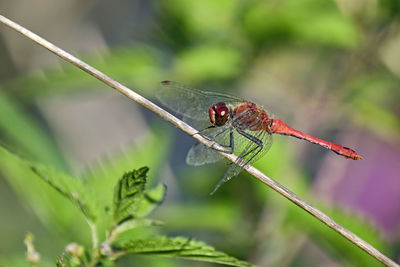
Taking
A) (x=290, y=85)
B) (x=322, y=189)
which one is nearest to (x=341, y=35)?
(x=290, y=85)

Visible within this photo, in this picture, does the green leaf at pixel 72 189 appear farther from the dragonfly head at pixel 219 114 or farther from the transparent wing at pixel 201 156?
the dragonfly head at pixel 219 114

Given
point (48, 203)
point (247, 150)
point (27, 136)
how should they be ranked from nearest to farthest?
point (48, 203), point (247, 150), point (27, 136)

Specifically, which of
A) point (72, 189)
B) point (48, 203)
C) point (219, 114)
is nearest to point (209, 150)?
point (219, 114)

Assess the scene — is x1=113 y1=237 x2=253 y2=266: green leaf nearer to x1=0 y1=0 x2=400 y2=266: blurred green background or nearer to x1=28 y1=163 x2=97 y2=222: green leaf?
x1=28 y1=163 x2=97 y2=222: green leaf

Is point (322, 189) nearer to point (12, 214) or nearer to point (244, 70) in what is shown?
point (244, 70)

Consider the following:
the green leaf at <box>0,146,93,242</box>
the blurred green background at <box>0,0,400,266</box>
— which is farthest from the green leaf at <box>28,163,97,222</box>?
the blurred green background at <box>0,0,400,266</box>

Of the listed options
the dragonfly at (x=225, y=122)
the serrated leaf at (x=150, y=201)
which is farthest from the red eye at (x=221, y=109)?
the serrated leaf at (x=150, y=201)

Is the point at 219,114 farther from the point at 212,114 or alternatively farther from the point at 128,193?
the point at 128,193
